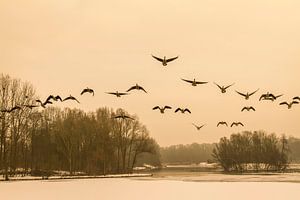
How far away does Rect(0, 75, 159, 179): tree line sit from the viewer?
53.9m

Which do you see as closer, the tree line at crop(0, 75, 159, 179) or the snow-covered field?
the snow-covered field

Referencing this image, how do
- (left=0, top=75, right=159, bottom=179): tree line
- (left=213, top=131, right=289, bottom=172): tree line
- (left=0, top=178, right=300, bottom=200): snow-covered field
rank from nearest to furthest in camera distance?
(left=0, top=178, right=300, bottom=200): snow-covered field, (left=0, top=75, right=159, bottom=179): tree line, (left=213, top=131, right=289, bottom=172): tree line

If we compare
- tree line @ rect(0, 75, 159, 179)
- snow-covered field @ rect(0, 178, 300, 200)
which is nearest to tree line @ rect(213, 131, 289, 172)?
tree line @ rect(0, 75, 159, 179)

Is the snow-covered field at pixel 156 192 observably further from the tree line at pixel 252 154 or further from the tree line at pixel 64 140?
the tree line at pixel 252 154

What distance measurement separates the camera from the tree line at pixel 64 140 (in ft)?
177

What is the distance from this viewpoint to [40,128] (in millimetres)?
65500

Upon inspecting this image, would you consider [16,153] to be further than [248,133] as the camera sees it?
No

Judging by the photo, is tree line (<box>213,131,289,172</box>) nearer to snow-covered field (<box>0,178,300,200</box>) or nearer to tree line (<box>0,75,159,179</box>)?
tree line (<box>0,75,159,179</box>)

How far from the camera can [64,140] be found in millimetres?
61688

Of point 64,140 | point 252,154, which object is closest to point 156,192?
point 64,140

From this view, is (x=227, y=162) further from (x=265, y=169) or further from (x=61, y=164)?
(x=61, y=164)

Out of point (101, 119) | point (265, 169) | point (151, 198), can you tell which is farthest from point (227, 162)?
point (151, 198)

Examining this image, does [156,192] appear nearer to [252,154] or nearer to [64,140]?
[64,140]

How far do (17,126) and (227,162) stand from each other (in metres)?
44.0
